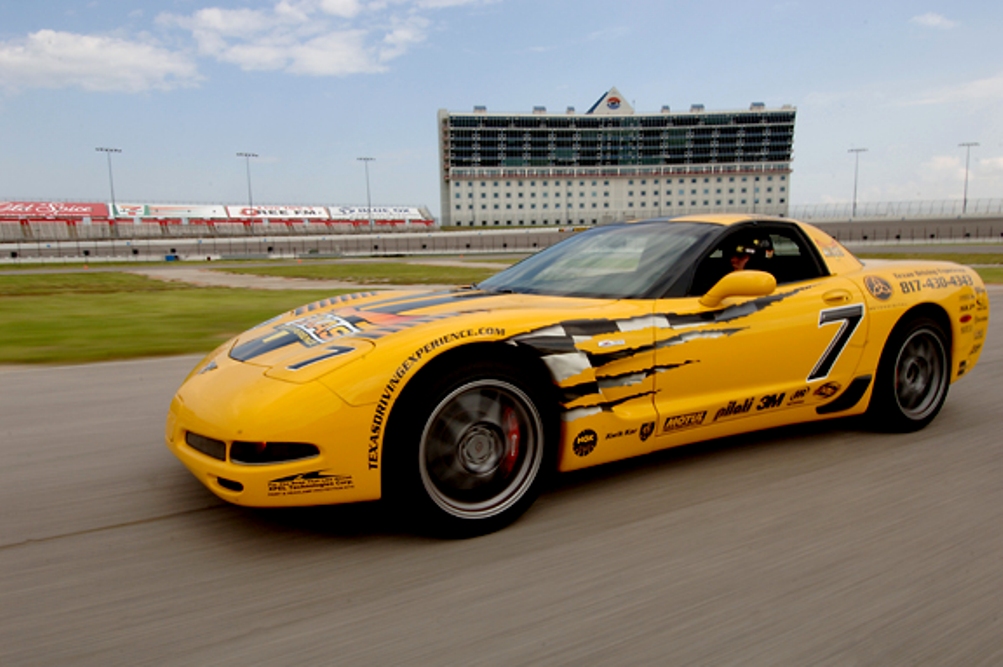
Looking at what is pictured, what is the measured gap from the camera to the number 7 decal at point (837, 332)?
3627 millimetres

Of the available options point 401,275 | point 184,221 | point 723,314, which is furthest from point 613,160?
point 723,314

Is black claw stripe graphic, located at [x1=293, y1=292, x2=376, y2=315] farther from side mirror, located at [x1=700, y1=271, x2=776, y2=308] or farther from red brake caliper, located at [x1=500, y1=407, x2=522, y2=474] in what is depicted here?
side mirror, located at [x1=700, y1=271, x2=776, y2=308]

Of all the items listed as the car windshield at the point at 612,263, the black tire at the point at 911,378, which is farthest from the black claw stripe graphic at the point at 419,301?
the black tire at the point at 911,378

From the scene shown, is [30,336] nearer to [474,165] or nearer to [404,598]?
[404,598]

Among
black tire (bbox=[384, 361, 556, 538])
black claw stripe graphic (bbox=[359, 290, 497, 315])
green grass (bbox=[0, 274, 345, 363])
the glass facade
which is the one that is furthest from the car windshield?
Result: the glass facade

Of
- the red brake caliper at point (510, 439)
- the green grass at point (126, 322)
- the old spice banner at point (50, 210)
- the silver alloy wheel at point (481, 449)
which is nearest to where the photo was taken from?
the silver alloy wheel at point (481, 449)

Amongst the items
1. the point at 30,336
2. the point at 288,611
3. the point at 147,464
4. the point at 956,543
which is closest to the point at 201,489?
the point at 147,464

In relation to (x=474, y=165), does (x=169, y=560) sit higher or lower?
lower

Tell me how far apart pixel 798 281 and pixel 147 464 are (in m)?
3.45

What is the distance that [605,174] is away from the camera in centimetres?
12169

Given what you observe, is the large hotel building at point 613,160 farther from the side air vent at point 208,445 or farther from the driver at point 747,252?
the side air vent at point 208,445

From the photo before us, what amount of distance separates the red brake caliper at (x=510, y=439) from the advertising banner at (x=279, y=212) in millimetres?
86612

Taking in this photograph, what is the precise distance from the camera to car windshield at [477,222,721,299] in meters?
3.37

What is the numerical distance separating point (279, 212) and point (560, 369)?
8968 cm
